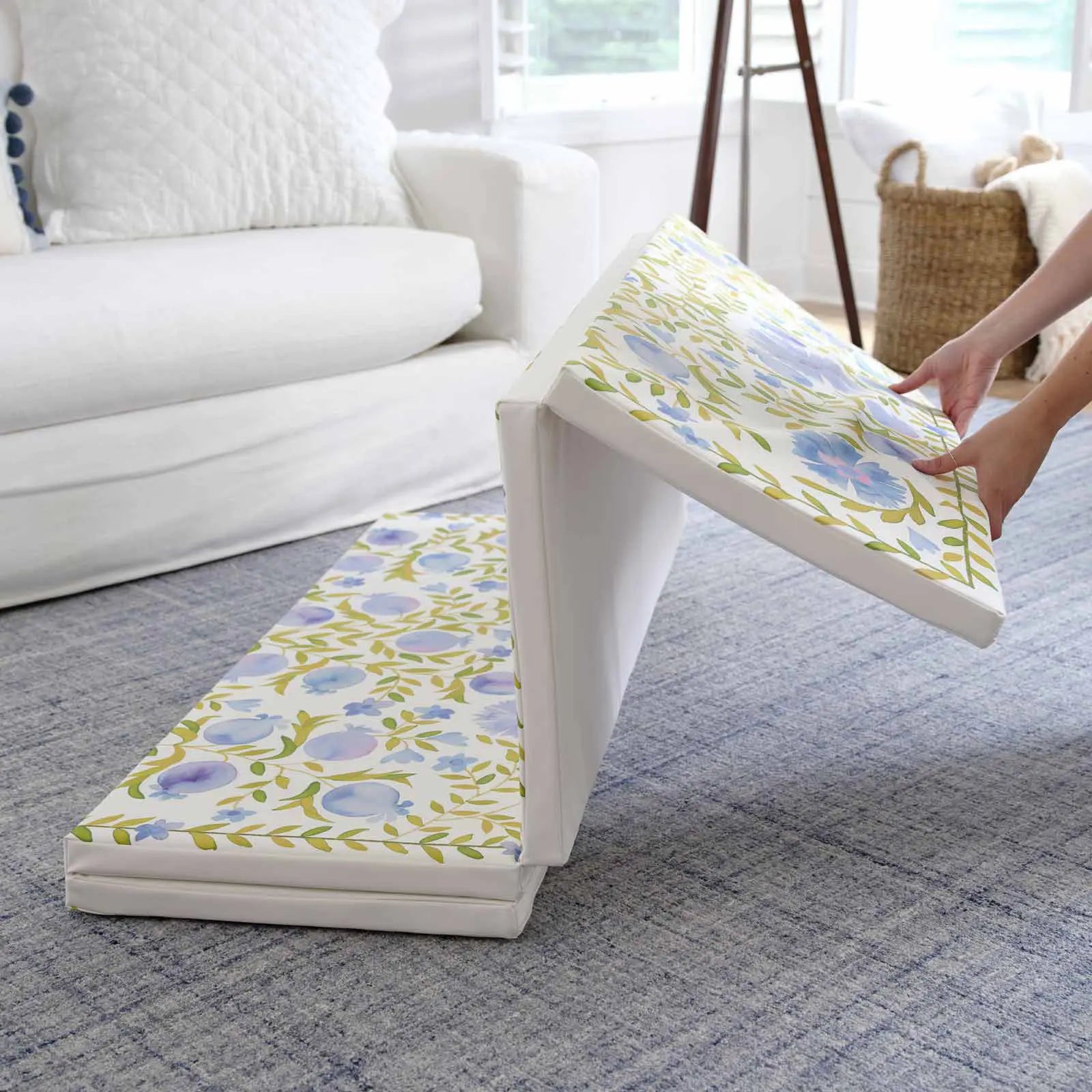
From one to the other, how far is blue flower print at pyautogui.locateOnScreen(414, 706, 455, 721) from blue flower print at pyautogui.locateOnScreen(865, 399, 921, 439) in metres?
0.54

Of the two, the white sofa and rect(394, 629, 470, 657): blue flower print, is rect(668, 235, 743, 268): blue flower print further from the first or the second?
the white sofa

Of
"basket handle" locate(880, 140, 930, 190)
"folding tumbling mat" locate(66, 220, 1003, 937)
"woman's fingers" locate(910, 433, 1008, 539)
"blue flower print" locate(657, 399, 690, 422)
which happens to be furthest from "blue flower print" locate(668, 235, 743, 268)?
"basket handle" locate(880, 140, 930, 190)

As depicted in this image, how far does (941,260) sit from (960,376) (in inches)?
78.0

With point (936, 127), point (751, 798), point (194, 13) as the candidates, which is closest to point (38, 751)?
point (751, 798)

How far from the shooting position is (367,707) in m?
1.54

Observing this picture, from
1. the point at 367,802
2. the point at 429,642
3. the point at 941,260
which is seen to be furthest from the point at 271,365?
the point at 941,260

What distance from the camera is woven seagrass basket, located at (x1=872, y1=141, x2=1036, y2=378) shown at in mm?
3408

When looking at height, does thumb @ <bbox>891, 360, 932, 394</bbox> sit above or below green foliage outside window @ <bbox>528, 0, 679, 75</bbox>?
below

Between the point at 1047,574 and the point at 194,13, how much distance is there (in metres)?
1.77

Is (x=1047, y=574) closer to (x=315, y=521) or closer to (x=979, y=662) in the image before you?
(x=979, y=662)

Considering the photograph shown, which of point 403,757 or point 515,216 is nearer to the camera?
point 403,757

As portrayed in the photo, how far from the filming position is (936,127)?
355cm

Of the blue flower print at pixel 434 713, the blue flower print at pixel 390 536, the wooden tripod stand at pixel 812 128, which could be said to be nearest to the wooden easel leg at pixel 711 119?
the wooden tripod stand at pixel 812 128

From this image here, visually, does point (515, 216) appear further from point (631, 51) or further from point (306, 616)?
point (631, 51)
